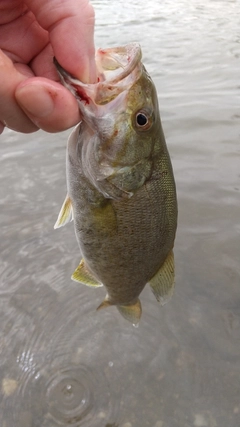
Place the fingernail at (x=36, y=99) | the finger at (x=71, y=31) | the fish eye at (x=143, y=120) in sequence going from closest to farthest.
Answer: the fingernail at (x=36, y=99) < the finger at (x=71, y=31) < the fish eye at (x=143, y=120)

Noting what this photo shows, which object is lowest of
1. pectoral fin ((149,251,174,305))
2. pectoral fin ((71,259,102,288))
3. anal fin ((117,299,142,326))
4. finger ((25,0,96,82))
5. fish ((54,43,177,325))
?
anal fin ((117,299,142,326))

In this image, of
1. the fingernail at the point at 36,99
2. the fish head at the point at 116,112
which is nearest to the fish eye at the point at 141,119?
the fish head at the point at 116,112

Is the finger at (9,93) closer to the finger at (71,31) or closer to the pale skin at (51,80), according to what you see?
the pale skin at (51,80)

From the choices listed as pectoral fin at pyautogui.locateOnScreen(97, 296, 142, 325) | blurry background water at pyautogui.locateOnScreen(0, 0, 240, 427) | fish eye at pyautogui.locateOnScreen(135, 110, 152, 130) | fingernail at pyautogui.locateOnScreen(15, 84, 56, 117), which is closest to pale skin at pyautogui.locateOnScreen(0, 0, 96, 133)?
fingernail at pyautogui.locateOnScreen(15, 84, 56, 117)

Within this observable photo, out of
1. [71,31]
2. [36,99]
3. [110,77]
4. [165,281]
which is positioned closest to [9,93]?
[36,99]

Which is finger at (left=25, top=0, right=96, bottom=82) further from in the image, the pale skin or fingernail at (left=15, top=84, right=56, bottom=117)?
fingernail at (left=15, top=84, right=56, bottom=117)

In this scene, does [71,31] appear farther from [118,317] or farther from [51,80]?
[118,317]

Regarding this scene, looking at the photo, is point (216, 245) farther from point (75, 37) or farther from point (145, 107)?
point (75, 37)
